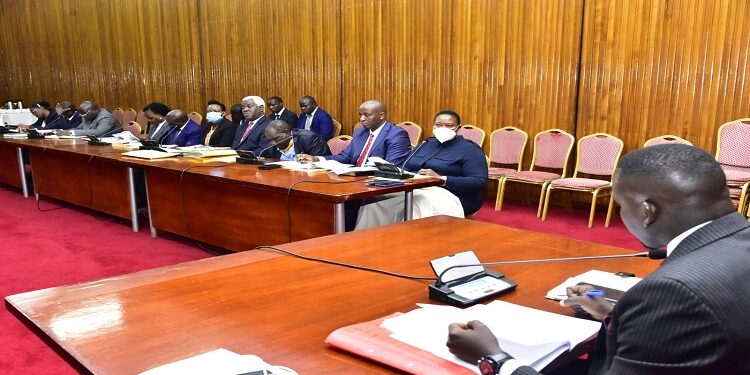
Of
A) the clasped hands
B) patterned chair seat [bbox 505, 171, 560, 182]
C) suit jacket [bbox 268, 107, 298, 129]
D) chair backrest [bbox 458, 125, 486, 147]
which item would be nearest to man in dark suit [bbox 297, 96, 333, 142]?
suit jacket [bbox 268, 107, 298, 129]

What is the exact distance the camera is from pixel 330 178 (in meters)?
3.74

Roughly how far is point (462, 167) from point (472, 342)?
3.19m

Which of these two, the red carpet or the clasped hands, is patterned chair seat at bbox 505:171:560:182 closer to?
the red carpet

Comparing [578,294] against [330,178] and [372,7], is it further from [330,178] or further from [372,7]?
[372,7]

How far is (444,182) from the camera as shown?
381cm

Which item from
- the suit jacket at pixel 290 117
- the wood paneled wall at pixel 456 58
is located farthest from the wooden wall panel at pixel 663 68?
the suit jacket at pixel 290 117

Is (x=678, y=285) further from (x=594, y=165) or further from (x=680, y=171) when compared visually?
(x=594, y=165)

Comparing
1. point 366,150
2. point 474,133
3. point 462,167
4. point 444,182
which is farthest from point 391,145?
point 474,133

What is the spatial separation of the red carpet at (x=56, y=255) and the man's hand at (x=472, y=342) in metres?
2.03

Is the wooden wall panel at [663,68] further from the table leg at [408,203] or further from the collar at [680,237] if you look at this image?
the collar at [680,237]

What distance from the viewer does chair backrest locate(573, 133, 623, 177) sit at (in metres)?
5.46

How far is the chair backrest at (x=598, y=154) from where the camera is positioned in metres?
5.46

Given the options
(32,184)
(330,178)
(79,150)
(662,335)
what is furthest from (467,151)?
(32,184)

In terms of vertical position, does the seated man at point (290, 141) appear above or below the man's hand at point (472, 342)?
below
